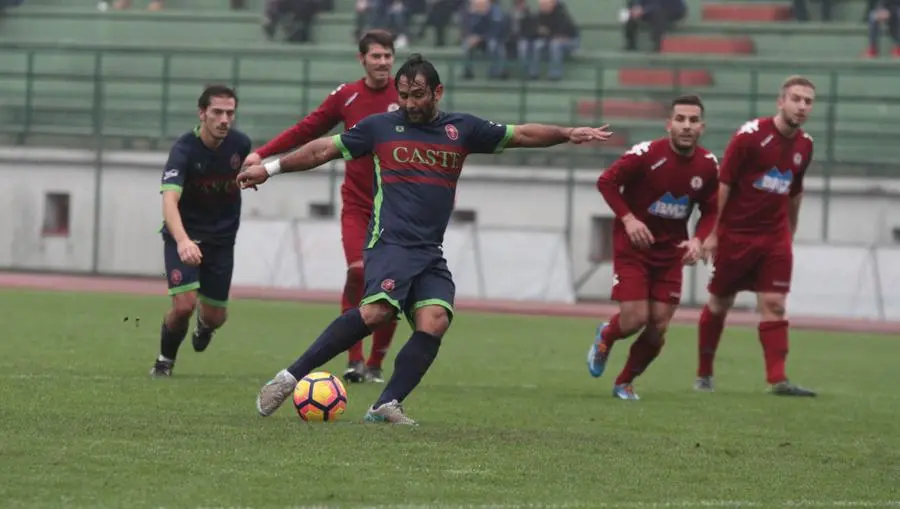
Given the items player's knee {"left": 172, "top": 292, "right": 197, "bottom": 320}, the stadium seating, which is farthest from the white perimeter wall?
player's knee {"left": 172, "top": 292, "right": 197, "bottom": 320}

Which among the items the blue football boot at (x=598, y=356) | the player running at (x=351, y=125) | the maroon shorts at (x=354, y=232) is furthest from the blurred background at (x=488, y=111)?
the maroon shorts at (x=354, y=232)

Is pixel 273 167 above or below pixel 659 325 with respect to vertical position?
above

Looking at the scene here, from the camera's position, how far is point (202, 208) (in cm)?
1342

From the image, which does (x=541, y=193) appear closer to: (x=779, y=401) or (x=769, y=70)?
(x=769, y=70)

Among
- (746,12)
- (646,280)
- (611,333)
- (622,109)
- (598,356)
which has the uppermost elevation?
(746,12)

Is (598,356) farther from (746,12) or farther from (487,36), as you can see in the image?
(746,12)

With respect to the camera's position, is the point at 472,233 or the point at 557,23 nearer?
the point at 472,233

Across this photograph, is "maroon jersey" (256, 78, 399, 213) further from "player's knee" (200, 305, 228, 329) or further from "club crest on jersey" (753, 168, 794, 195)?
"club crest on jersey" (753, 168, 794, 195)

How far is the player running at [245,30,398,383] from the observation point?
13.5m

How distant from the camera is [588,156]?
27500mm

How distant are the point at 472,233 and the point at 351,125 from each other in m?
12.3

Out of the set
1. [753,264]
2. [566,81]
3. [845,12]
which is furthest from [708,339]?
[845,12]

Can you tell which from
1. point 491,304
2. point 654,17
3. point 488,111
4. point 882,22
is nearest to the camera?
point 491,304

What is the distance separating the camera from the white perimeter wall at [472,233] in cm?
2425
